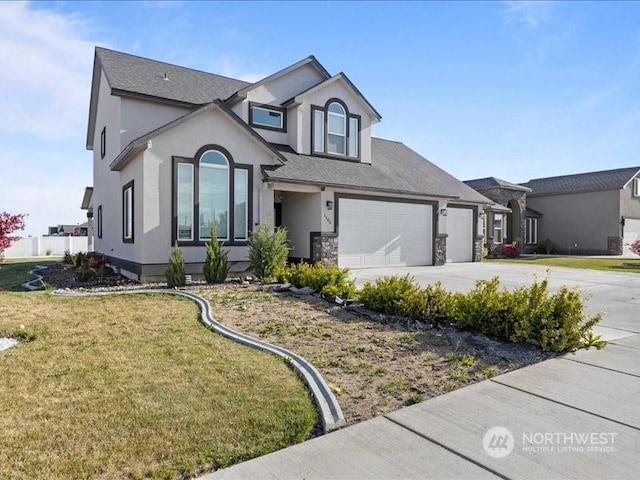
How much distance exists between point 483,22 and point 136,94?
1049cm

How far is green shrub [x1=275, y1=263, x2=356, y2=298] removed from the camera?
8.59 meters

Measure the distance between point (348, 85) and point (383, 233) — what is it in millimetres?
6019

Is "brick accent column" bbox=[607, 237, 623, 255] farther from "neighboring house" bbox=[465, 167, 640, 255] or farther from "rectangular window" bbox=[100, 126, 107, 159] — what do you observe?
"rectangular window" bbox=[100, 126, 107, 159]

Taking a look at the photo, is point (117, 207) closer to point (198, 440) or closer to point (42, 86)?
point (42, 86)

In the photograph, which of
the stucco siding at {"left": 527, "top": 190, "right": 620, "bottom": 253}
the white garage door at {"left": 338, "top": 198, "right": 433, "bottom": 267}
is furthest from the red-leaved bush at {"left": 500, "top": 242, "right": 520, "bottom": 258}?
the white garage door at {"left": 338, "top": 198, "right": 433, "bottom": 267}

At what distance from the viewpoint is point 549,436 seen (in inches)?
131

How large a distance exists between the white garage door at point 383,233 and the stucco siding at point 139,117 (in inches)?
269

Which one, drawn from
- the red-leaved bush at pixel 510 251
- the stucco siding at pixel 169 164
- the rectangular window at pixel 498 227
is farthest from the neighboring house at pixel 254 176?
the rectangular window at pixel 498 227

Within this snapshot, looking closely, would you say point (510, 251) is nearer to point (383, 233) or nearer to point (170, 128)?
point (383, 233)

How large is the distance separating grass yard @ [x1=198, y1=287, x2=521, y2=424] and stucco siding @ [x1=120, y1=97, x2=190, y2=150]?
327 inches

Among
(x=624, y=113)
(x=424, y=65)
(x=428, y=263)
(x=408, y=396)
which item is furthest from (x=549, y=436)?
(x=624, y=113)

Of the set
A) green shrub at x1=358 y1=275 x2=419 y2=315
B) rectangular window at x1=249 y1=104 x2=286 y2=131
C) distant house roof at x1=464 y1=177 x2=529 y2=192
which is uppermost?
rectangular window at x1=249 y1=104 x2=286 y2=131

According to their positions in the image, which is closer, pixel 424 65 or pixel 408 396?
pixel 408 396

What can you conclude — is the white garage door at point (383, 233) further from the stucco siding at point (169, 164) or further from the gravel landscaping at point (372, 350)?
the gravel landscaping at point (372, 350)
